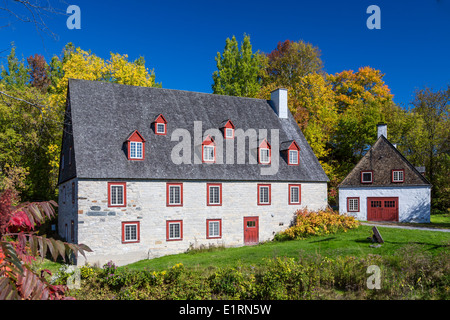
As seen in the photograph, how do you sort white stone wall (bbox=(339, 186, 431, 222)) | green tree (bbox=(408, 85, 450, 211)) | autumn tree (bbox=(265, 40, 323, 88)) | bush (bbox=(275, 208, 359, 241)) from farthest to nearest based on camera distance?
autumn tree (bbox=(265, 40, 323, 88)) → green tree (bbox=(408, 85, 450, 211)) → white stone wall (bbox=(339, 186, 431, 222)) → bush (bbox=(275, 208, 359, 241))

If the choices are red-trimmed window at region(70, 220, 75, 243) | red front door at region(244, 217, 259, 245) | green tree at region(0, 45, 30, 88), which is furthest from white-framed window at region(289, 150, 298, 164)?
green tree at region(0, 45, 30, 88)

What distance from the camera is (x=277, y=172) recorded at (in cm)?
2798

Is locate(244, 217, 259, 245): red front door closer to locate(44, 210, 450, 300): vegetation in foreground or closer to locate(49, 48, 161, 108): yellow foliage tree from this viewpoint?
locate(44, 210, 450, 300): vegetation in foreground

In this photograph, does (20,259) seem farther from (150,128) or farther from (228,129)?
(228,129)

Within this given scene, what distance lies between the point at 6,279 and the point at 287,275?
9.39 m

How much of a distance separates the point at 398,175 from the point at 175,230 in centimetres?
2135

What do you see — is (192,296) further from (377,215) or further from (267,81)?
(267,81)

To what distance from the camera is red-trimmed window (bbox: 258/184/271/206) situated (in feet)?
88.8

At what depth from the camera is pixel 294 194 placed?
28.5 m

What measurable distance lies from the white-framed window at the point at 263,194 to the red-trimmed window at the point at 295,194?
6.31ft

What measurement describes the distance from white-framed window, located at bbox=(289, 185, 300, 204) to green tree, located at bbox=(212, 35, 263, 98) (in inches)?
860

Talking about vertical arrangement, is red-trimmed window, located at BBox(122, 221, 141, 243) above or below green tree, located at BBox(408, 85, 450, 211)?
below

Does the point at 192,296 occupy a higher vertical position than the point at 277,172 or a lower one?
lower
